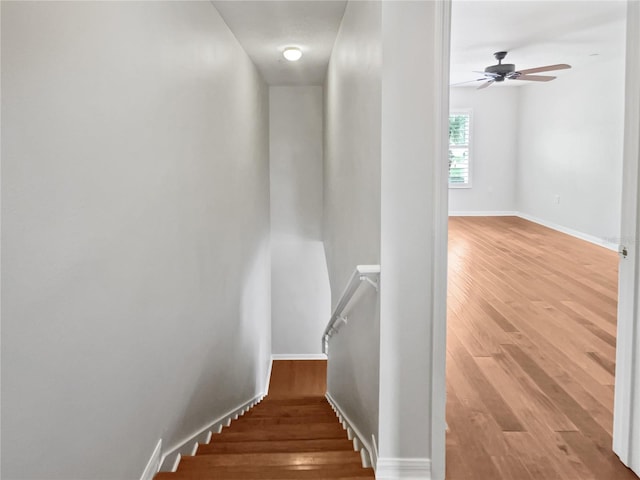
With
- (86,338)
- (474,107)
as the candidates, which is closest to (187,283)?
(86,338)

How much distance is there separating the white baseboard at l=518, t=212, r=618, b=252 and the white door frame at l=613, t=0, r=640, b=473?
5.64 metres

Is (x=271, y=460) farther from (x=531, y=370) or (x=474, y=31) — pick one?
(x=474, y=31)

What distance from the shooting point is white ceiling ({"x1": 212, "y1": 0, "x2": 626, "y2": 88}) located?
3863mm

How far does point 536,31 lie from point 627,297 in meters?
4.38

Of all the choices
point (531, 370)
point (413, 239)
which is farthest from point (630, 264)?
point (531, 370)

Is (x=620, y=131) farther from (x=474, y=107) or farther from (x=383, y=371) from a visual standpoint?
(x=383, y=371)

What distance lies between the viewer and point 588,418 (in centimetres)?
265

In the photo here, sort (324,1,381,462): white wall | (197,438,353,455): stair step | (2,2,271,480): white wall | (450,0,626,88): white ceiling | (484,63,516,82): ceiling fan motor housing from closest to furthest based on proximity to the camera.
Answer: (2,2,271,480): white wall → (324,1,381,462): white wall → (197,438,353,455): stair step → (450,0,626,88): white ceiling → (484,63,516,82): ceiling fan motor housing

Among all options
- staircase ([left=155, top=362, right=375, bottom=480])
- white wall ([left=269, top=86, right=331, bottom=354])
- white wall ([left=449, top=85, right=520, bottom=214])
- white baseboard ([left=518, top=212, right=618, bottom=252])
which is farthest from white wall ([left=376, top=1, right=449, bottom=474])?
white wall ([left=449, top=85, right=520, bottom=214])

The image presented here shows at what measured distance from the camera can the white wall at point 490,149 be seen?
1085 centimetres

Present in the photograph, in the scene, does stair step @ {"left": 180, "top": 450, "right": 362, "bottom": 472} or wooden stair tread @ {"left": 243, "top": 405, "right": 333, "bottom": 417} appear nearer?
stair step @ {"left": 180, "top": 450, "right": 362, "bottom": 472}

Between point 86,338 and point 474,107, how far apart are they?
10.4 meters

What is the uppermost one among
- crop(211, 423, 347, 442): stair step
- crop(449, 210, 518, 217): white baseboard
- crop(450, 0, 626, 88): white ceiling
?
crop(450, 0, 626, 88): white ceiling

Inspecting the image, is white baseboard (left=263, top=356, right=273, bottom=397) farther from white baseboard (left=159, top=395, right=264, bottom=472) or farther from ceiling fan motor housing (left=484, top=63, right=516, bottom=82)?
ceiling fan motor housing (left=484, top=63, right=516, bottom=82)
